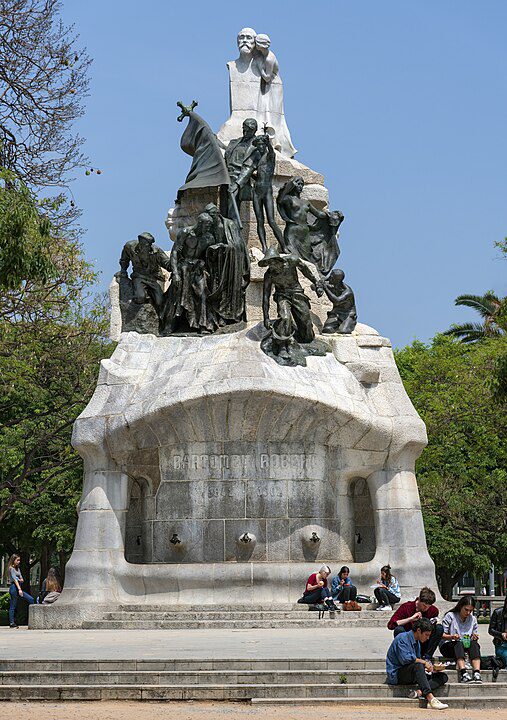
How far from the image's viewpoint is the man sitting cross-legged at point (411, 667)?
14.1 metres

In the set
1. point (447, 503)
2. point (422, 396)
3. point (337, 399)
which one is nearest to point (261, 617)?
point (337, 399)

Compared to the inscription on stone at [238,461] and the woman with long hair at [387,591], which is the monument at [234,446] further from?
the woman with long hair at [387,591]

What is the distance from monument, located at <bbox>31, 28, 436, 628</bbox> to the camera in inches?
912

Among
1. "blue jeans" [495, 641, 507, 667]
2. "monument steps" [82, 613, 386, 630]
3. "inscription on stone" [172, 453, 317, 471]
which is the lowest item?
"blue jeans" [495, 641, 507, 667]

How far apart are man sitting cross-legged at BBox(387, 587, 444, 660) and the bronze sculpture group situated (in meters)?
9.16

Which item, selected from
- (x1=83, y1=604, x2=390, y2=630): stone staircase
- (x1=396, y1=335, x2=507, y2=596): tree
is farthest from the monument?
(x1=396, y1=335, x2=507, y2=596): tree

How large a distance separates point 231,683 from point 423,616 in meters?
2.41

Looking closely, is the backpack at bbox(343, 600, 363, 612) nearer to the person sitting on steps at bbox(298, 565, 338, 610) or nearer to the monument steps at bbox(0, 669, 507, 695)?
the person sitting on steps at bbox(298, 565, 338, 610)

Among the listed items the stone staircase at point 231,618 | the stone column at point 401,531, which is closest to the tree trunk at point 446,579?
the stone column at point 401,531

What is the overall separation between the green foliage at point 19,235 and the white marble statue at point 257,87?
38.8 feet

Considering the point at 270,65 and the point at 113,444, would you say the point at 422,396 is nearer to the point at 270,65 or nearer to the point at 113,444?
the point at 270,65

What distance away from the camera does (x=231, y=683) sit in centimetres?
1441

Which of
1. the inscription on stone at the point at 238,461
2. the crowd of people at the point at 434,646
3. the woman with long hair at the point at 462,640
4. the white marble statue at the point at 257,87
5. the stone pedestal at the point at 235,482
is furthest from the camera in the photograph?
the white marble statue at the point at 257,87

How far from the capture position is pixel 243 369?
2330 centimetres
